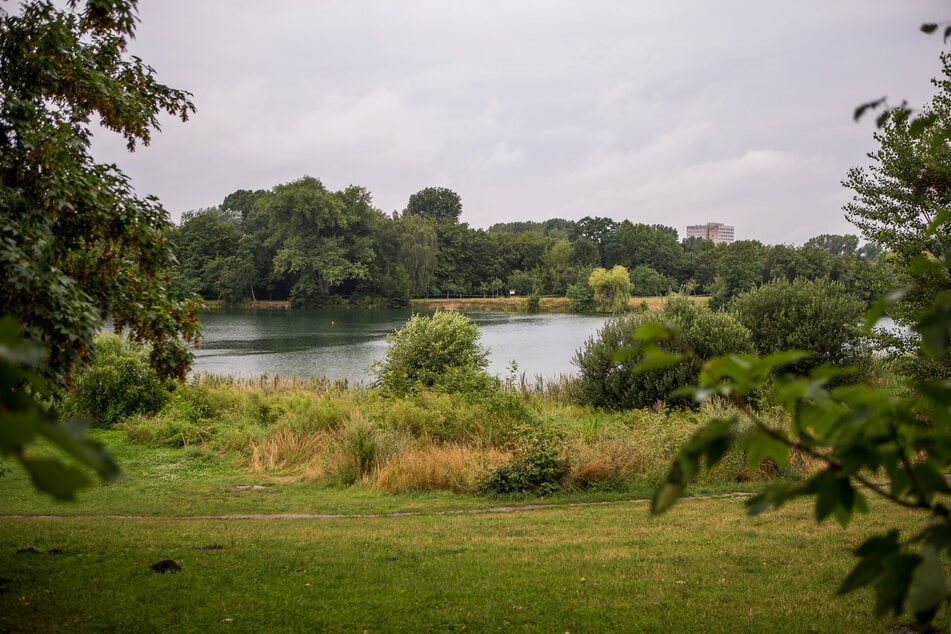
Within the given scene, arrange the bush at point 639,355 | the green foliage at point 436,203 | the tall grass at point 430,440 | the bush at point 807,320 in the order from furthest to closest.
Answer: the green foliage at point 436,203 < the bush at point 807,320 < the bush at point 639,355 < the tall grass at point 430,440

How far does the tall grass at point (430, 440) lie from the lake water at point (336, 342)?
17.9 ft

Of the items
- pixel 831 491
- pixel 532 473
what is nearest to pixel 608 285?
pixel 532 473

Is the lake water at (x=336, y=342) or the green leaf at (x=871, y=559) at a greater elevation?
the green leaf at (x=871, y=559)

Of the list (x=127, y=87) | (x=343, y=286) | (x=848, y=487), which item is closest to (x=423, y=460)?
(x=127, y=87)

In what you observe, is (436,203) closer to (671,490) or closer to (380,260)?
(380,260)

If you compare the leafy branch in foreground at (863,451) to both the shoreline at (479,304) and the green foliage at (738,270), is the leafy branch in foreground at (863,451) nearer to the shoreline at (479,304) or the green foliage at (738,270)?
the green foliage at (738,270)

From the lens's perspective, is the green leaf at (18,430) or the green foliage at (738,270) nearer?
the green leaf at (18,430)

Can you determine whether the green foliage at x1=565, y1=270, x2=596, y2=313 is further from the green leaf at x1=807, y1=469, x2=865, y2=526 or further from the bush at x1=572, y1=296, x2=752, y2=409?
the green leaf at x1=807, y1=469, x2=865, y2=526

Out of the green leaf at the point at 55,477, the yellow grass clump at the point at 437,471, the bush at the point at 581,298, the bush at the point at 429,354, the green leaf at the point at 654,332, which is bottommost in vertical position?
the yellow grass clump at the point at 437,471

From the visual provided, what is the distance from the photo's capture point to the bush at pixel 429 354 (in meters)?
19.0

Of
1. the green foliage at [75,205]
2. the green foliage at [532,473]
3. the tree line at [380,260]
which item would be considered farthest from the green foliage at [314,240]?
the green foliage at [75,205]

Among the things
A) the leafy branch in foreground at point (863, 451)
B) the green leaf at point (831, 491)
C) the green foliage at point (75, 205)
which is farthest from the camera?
the green foliage at point (75, 205)

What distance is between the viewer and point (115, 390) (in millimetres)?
18891

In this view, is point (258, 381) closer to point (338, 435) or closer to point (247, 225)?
point (338, 435)
